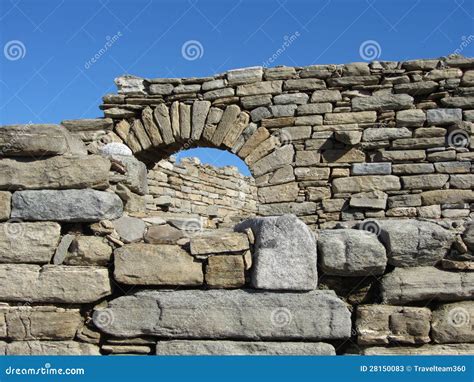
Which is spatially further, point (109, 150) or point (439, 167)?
point (439, 167)

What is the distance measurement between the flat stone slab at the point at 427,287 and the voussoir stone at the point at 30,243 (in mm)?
1978

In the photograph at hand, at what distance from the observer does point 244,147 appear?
7.18 m

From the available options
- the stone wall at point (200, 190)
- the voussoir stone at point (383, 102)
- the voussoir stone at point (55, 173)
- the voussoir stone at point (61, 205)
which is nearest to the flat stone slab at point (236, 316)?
the voussoir stone at point (61, 205)

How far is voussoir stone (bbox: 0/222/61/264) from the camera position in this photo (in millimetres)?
2908

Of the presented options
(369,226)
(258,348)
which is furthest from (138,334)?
(369,226)

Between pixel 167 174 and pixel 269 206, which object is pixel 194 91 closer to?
pixel 269 206

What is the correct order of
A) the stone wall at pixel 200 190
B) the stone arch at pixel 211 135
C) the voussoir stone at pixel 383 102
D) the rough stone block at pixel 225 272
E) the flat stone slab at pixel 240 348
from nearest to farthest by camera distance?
the flat stone slab at pixel 240 348
the rough stone block at pixel 225 272
the voussoir stone at pixel 383 102
the stone arch at pixel 211 135
the stone wall at pixel 200 190

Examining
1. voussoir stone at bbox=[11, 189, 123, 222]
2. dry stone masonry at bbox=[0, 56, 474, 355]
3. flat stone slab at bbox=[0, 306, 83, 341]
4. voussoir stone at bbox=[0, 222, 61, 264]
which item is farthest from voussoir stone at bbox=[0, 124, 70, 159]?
flat stone slab at bbox=[0, 306, 83, 341]

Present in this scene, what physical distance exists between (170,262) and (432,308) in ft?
5.02

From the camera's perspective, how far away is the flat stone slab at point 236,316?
8.76 ft

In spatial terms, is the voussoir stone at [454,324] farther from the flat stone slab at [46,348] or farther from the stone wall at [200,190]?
the stone wall at [200,190]

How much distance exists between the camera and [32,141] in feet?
9.70

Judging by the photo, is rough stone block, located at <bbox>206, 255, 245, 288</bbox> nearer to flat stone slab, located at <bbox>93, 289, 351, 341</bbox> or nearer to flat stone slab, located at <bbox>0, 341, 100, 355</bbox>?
flat stone slab, located at <bbox>93, 289, 351, 341</bbox>

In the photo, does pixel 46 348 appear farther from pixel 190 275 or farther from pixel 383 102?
pixel 383 102
